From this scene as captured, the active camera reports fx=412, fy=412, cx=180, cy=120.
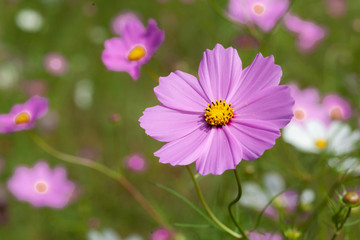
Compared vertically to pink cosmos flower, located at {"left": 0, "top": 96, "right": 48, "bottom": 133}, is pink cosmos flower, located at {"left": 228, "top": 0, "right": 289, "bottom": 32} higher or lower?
higher

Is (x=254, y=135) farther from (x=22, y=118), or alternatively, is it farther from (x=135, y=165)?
(x=135, y=165)

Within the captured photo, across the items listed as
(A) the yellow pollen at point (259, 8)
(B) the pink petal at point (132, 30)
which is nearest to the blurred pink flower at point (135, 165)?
(B) the pink petal at point (132, 30)

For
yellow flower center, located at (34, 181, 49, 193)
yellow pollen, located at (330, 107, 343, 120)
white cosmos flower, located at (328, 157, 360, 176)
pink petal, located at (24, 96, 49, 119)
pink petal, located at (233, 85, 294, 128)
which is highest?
yellow pollen, located at (330, 107, 343, 120)

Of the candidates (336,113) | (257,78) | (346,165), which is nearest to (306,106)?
(336,113)

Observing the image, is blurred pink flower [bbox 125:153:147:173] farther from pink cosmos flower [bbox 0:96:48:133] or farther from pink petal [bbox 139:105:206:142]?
pink petal [bbox 139:105:206:142]

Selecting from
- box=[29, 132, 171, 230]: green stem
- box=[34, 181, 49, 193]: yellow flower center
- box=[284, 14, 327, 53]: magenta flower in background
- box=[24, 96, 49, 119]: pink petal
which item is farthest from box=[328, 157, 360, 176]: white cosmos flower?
box=[34, 181, 49, 193]: yellow flower center

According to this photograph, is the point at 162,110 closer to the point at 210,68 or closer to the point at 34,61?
the point at 210,68

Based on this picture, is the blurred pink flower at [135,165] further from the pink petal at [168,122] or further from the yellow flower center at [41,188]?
the pink petal at [168,122]

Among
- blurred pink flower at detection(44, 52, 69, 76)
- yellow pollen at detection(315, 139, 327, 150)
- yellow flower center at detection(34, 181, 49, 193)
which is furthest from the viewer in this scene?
blurred pink flower at detection(44, 52, 69, 76)
